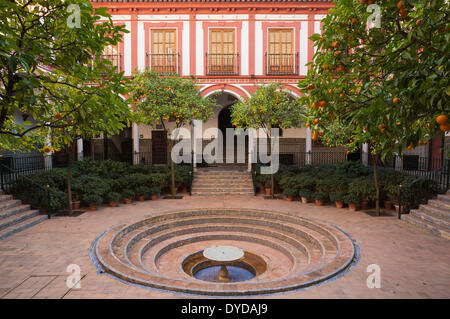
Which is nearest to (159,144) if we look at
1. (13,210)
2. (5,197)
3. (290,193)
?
(5,197)

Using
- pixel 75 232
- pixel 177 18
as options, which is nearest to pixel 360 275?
pixel 75 232

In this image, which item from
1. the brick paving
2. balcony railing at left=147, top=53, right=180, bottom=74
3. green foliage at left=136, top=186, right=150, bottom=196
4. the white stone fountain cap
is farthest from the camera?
balcony railing at left=147, top=53, right=180, bottom=74

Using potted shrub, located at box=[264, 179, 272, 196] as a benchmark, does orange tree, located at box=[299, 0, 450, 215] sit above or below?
above

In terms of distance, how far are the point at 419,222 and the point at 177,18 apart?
1361cm

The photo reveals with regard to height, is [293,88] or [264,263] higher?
[293,88]

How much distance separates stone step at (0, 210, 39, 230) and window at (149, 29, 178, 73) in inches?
362

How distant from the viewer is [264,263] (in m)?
6.86

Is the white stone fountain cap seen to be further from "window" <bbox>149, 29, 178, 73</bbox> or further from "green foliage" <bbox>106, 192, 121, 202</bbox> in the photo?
"window" <bbox>149, 29, 178, 73</bbox>

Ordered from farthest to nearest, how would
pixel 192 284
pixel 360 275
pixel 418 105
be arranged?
pixel 360 275 < pixel 192 284 < pixel 418 105

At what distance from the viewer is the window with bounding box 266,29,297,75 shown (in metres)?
14.9

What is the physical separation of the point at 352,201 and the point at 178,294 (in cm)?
686

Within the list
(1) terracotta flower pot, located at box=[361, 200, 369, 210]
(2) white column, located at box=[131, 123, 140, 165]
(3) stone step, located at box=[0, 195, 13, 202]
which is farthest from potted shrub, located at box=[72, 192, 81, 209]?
(1) terracotta flower pot, located at box=[361, 200, 369, 210]

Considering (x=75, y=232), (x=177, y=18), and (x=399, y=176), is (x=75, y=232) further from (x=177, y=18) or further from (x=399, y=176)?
(x=177, y=18)
